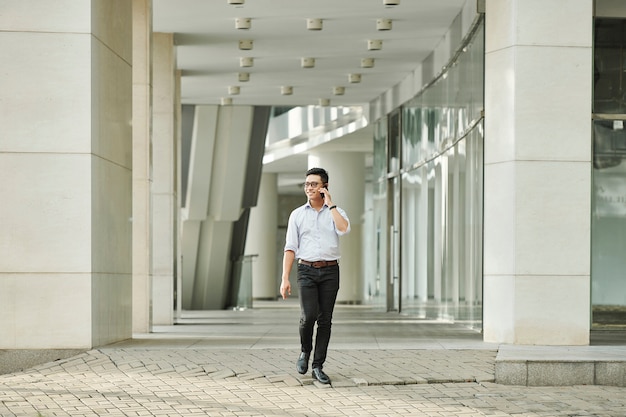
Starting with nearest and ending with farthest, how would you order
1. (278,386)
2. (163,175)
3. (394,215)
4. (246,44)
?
(278,386) → (163,175) → (246,44) → (394,215)

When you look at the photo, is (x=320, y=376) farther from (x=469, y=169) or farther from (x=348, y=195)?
(x=348, y=195)

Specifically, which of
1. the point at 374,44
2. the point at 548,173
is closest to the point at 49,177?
the point at 548,173

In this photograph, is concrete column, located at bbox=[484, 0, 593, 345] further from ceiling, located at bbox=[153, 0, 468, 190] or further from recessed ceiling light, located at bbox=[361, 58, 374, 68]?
recessed ceiling light, located at bbox=[361, 58, 374, 68]

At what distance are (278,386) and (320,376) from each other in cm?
35

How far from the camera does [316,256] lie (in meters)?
9.45

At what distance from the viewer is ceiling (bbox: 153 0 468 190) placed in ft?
58.2

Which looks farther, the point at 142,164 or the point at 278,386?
the point at 142,164

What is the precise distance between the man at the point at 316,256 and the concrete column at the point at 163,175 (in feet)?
33.7

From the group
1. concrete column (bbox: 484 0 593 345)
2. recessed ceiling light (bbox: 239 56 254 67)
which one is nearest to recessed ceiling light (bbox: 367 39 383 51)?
recessed ceiling light (bbox: 239 56 254 67)

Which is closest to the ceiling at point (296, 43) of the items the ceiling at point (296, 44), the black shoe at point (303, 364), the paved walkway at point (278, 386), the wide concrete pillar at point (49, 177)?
the ceiling at point (296, 44)

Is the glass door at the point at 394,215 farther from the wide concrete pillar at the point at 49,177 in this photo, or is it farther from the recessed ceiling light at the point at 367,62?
the wide concrete pillar at the point at 49,177

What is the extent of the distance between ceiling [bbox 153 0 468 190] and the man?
8.30 m

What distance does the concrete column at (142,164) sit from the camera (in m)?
16.5

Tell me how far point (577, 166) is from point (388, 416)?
5751 millimetres
